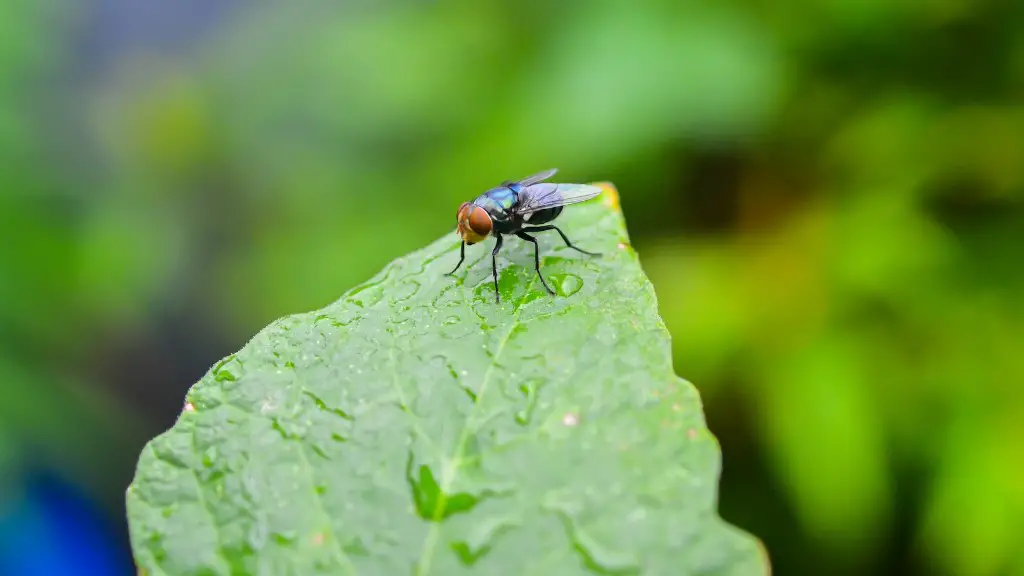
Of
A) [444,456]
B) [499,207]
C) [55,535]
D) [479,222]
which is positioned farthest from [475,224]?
[55,535]

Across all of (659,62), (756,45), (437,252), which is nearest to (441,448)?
(437,252)

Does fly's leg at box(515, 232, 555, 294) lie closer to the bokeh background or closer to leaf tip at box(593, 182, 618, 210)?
leaf tip at box(593, 182, 618, 210)

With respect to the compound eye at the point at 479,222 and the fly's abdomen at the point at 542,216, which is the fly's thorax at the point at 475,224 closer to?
the compound eye at the point at 479,222

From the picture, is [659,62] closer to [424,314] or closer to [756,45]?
[756,45]

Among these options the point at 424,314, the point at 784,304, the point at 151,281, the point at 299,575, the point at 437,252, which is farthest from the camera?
the point at 151,281

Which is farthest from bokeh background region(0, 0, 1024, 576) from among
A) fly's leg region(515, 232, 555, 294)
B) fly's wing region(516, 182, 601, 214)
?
fly's leg region(515, 232, 555, 294)

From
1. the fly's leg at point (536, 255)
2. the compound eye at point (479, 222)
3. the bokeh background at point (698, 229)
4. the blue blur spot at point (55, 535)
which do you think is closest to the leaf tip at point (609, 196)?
the fly's leg at point (536, 255)
